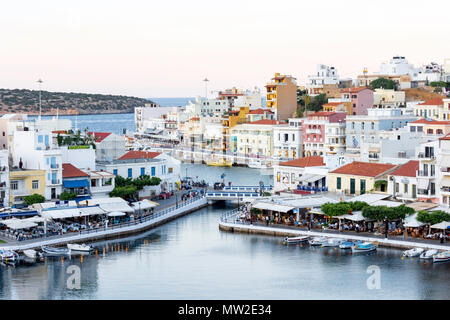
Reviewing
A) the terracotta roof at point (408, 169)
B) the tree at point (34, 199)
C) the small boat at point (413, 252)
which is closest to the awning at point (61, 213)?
the tree at point (34, 199)

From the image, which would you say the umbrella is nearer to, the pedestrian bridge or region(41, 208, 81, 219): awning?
region(41, 208, 81, 219): awning

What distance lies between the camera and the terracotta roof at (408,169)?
44.7 meters

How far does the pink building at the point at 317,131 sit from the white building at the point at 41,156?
3571cm

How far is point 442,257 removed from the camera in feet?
118

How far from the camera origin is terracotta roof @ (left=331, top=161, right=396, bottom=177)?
156 feet

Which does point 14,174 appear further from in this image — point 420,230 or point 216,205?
point 420,230

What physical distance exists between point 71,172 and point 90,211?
242 inches

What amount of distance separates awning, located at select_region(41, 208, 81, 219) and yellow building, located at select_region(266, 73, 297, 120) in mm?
57953

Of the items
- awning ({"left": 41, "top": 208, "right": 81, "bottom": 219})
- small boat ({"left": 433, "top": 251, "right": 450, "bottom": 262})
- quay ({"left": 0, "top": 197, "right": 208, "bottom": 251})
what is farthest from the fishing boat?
small boat ({"left": 433, "top": 251, "right": 450, "bottom": 262})

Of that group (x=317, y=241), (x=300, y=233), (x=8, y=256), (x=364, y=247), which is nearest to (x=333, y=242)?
(x=317, y=241)

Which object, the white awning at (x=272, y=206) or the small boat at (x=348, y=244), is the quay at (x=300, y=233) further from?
the white awning at (x=272, y=206)

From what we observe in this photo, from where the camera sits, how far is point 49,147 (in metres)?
48.9

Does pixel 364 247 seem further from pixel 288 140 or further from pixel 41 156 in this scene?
pixel 288 140

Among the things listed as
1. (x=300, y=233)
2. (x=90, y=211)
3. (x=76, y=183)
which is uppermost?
(x=76, y=183)
